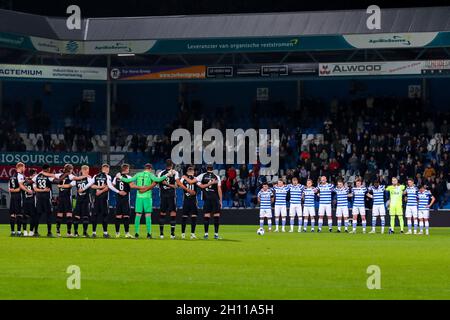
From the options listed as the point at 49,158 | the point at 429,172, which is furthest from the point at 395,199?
the point at 49,158

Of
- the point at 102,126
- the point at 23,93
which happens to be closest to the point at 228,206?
the point at 102,126

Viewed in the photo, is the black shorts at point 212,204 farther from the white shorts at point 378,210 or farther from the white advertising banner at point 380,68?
the white advertising banner at point 380,68

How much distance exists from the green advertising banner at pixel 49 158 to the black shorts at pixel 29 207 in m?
19.3

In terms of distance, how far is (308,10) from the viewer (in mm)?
56656

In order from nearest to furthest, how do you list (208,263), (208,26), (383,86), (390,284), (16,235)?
(390,284) < (208,263) < (16,235) < (208,26) < (383,86)

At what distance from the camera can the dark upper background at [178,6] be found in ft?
183

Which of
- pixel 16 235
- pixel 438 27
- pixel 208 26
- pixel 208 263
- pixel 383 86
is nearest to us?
pixel 208 263

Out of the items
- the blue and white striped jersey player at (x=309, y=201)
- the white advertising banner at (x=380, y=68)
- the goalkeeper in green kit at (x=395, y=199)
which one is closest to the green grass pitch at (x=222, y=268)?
the goalkeeper in green kit at (x=395, y=199)

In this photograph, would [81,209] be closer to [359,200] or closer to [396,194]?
[359,200]

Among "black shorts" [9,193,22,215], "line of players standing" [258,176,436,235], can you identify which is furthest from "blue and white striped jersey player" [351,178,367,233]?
"black shorts" [9,193,22,215]

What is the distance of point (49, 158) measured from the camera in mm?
53625

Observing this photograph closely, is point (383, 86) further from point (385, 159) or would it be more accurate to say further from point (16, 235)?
point (16, 235)

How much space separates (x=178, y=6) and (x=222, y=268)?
36844 millimetres

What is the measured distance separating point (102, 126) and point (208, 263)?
118 ft
